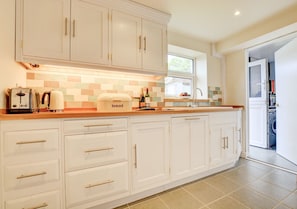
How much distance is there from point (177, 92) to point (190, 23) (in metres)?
1.15

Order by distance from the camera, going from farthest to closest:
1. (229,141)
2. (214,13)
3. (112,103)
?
(229,141) < (214,13) < (112,103)

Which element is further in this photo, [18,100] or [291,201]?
[291,201]

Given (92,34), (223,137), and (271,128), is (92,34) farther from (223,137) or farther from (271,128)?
(271,128)

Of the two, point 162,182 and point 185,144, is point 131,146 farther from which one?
point 185,144

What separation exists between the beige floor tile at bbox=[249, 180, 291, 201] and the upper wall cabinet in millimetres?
1812

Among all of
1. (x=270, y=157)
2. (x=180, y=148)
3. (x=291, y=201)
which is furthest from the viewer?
(x=270, y=157)

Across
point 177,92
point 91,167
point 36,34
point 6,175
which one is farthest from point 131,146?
point 177,92

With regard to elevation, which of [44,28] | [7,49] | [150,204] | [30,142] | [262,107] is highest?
[44,28]

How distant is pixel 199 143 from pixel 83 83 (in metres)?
→ 1.62

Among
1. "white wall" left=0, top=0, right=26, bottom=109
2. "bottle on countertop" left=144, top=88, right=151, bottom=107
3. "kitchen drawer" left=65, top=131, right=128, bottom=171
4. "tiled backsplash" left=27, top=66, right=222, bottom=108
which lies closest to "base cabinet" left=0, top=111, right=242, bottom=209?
"kitchen drawer" left=65, top=131, right=128, bottom=171

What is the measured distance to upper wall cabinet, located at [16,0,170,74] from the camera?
1351mm

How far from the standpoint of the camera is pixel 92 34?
159 cm

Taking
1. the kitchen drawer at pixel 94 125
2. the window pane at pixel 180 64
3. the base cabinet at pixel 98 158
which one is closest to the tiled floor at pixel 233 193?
the base cabinet at pixel 98 158

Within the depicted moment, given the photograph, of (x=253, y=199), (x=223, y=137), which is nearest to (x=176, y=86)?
(x=223, y=137)
